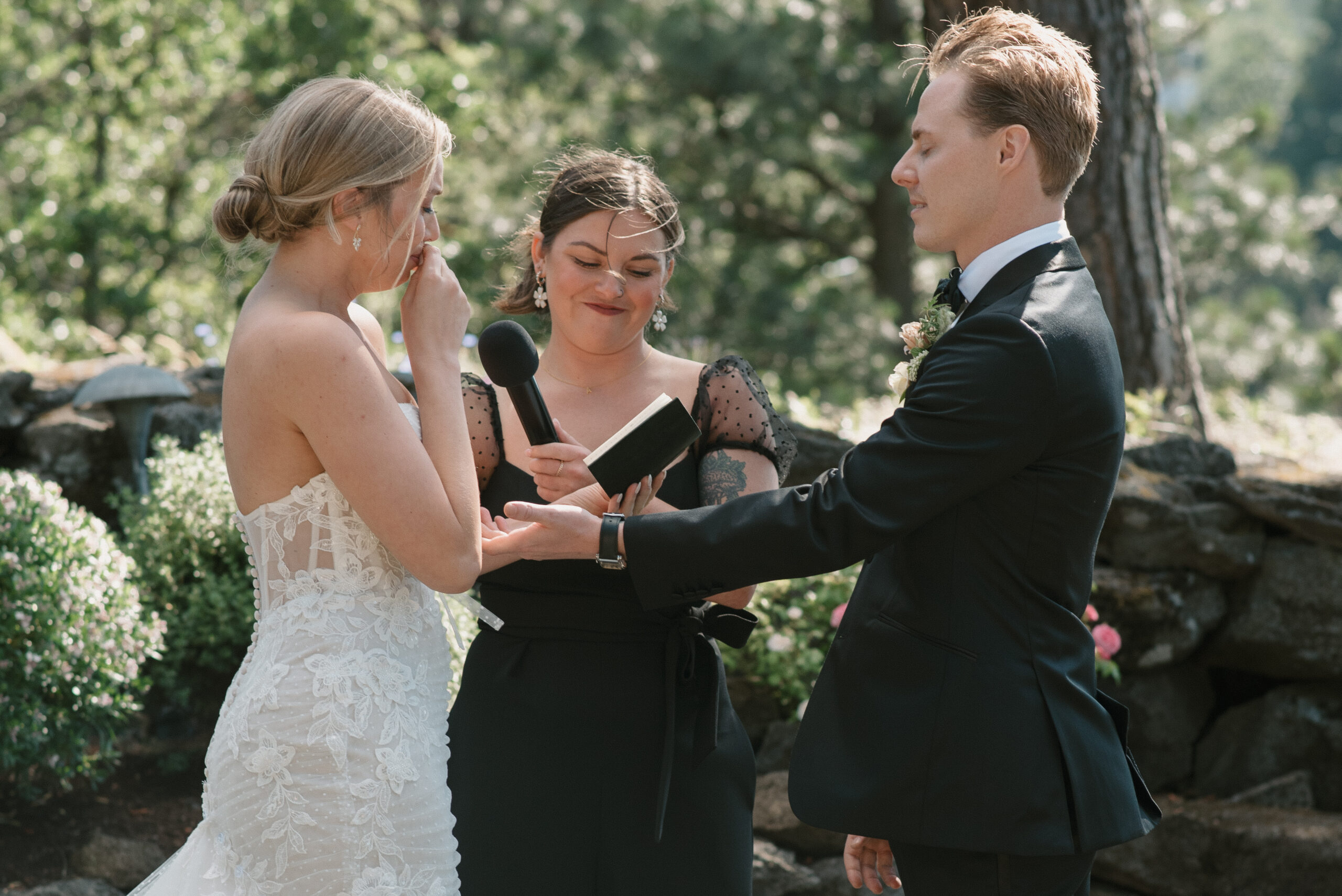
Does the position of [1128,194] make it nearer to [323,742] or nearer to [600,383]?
[600,383]

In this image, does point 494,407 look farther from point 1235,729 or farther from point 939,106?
point 1235,729

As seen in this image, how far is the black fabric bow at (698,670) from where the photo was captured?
2537 millimetres

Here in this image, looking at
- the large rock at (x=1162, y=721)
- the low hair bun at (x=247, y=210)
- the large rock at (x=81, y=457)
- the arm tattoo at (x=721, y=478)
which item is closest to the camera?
the low hair bun at (x=247, y=210)

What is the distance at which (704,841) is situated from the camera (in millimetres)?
2578

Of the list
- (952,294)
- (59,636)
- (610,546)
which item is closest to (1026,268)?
(952,294)

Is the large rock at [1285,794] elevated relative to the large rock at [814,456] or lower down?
lower down

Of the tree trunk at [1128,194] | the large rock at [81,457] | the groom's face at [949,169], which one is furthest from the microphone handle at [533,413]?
the tree trunk at [1128,194]

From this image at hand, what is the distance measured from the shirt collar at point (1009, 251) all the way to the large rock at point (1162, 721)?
3106mm

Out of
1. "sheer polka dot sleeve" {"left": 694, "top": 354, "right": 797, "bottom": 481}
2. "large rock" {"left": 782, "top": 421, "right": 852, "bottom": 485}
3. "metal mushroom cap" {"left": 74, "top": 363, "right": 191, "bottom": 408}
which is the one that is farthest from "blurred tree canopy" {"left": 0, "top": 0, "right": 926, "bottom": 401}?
"sheer polka dot sleeve" {"left": 694, "top": 354, "right": 797, "bottom": 481}

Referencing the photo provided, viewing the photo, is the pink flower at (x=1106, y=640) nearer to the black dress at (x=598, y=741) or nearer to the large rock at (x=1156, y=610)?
the large rock at (x=1156, y=610)

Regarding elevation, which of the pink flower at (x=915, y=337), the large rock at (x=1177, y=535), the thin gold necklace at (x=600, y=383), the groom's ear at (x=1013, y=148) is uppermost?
the groom's ear at (x=1013, y=148)

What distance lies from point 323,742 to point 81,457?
13.8 feet

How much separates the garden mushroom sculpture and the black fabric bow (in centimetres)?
341

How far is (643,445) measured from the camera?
2.34 metres
